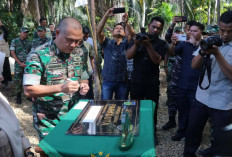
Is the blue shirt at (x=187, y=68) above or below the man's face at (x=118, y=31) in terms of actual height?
below

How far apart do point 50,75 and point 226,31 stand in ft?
5.59

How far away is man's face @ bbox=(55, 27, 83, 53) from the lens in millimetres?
1779

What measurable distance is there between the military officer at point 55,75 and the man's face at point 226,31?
53.6 inches

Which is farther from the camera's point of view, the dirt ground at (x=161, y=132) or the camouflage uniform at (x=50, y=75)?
the dirt ground at (x=161, y=132)

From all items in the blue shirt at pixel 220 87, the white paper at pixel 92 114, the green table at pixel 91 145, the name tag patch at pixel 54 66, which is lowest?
the green table at pixel 91 145

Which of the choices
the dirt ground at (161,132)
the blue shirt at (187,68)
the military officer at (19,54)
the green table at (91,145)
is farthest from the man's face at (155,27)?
the military officer at (19,54)

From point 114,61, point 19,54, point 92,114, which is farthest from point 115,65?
point 19,54

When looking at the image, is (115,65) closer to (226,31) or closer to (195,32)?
(195,32)

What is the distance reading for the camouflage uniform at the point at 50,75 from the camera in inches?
71.4

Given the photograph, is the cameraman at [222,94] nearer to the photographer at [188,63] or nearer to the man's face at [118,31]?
the photographer at [188,63]

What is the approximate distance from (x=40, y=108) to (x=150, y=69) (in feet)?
5.37

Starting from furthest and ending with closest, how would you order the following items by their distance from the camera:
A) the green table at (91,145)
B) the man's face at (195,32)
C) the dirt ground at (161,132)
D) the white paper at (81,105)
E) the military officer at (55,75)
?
the dirt ground at (161,132)
the man's face at (195,32)
the white paper at (81,105)
the military officer at (55,75)
the green table at (91,145)

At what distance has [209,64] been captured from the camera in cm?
218

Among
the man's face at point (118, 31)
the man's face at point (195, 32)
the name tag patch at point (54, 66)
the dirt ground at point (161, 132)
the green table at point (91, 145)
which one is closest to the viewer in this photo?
the green table at point (91, 145)
